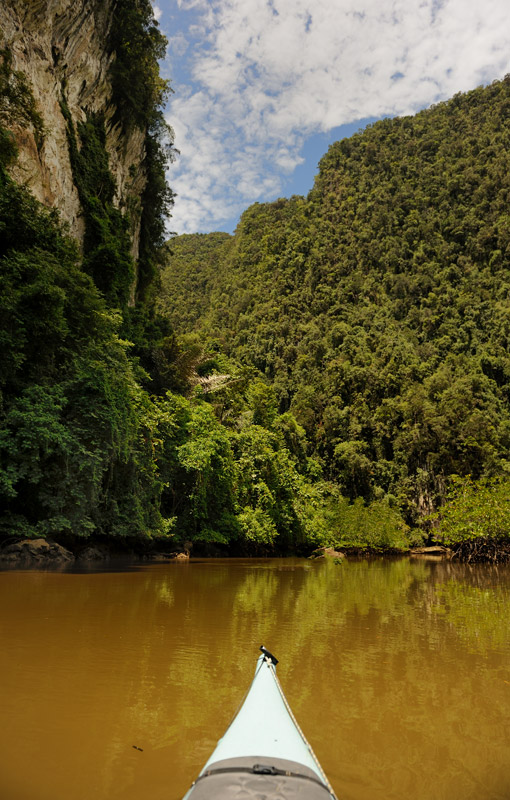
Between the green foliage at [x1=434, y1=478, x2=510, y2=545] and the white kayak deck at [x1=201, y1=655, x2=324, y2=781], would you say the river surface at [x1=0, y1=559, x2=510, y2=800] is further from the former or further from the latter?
the green foliage at [x1=434, y1=478, x2=510, y2=545]

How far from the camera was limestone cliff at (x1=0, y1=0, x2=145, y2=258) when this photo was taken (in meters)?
14.9

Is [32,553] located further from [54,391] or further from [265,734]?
[265,734]

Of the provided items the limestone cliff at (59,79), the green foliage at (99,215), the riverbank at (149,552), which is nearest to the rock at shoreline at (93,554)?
the riverbank at (149,552)

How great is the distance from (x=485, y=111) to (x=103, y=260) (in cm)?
6953

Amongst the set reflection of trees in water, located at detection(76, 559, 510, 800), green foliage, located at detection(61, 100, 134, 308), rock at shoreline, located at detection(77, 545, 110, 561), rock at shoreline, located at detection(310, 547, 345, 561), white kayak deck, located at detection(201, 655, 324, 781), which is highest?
green foliage, located at detection(61, 100, 134, 308)

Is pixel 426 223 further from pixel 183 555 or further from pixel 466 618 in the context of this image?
pixel 466 618

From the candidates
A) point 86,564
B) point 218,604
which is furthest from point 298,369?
point 218,604

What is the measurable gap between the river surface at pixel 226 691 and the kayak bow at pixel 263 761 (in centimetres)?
40

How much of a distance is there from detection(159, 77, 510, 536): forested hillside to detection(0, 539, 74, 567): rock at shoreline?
21.0 metres

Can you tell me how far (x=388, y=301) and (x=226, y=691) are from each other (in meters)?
55.5

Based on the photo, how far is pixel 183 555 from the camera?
739 inches

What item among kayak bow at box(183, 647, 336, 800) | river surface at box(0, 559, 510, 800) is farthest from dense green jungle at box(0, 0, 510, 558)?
kayak bow at box(183, 647, 336, 800)

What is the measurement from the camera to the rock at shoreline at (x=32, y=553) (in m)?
11.8

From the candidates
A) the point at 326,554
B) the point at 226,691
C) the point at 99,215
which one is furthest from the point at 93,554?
the point at 326,554
